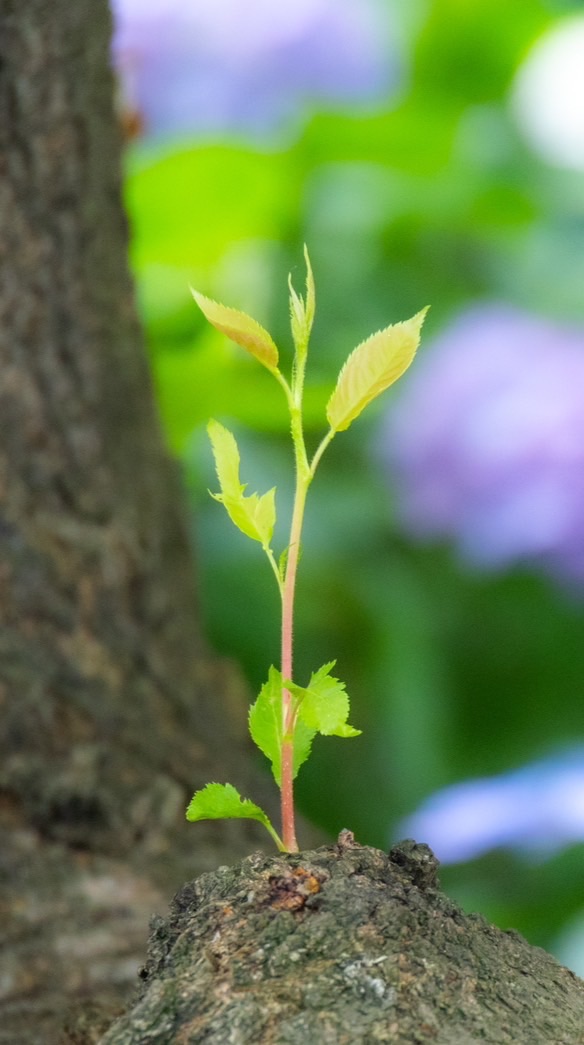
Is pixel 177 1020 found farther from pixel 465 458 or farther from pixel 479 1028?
pixel 465 458

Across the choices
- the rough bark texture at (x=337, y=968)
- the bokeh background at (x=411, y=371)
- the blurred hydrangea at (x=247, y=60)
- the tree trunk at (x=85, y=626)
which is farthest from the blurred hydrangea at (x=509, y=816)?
the blurred hydrangea at (x=247, y=60)

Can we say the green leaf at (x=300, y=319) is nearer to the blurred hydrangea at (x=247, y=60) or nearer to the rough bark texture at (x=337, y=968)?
the rough bark texture at (x=337, y=968)

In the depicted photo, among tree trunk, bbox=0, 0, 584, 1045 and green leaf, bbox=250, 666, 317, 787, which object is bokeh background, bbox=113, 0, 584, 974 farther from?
green leaf, bbox=250, 666, 317, 787

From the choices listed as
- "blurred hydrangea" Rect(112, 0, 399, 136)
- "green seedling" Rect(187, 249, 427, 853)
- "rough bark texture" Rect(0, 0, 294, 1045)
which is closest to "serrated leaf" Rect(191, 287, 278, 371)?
"green seedling" Rect(187, 249, 427, 853)

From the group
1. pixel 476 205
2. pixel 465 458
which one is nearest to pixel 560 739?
pixel 465 458

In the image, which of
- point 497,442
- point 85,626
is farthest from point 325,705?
point 497,442

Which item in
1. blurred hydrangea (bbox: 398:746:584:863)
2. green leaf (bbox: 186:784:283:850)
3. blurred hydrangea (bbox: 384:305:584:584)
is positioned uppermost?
blurred hydrangea (bbox: 384:305:584:584)
